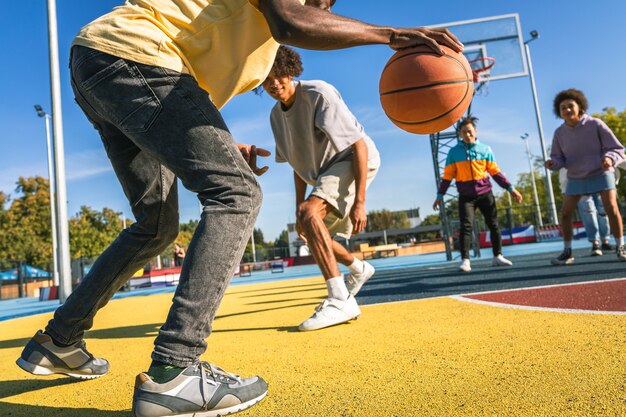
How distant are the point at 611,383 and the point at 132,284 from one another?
21.8 metres

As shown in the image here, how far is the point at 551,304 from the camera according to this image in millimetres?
3186

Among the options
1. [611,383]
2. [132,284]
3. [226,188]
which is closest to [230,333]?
[226,188]

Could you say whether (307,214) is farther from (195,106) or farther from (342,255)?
(195,106)

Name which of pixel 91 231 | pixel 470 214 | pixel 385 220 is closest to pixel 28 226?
pixel 91 231

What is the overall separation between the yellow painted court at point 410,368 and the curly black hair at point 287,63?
2.01m

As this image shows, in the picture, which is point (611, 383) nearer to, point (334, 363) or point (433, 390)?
Answer: point (433, 390)

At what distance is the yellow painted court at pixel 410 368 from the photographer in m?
1.42

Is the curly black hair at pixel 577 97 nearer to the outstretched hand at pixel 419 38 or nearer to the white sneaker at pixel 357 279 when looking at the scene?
the white sneaker at pixel 357 279

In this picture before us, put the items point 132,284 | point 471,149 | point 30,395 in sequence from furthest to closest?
point 132,284
point 471,149
point 30,395

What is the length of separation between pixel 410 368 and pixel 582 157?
5.68 m

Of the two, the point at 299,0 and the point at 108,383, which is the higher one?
the point at 299,0

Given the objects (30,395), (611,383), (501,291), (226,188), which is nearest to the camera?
(611,383)

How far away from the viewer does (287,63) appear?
146 inches

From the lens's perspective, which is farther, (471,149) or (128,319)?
(471,149)
